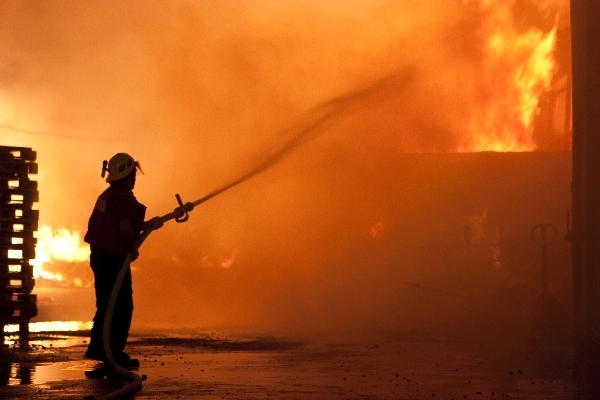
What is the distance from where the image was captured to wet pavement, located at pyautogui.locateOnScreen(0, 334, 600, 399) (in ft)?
26.6

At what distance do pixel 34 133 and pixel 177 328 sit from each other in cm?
1329

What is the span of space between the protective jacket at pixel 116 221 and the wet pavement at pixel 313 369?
119 centimetres

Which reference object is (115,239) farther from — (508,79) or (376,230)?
(508,79)

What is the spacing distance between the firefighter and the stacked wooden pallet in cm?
570

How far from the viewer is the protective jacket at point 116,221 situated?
10344mm

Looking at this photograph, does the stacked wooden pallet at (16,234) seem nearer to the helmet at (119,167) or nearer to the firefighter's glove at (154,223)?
the firefighter's glove at (154,223)

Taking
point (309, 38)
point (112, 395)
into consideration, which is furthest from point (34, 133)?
point (112, 395)

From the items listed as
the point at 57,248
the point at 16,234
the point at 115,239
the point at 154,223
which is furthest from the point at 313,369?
the point at 57,248

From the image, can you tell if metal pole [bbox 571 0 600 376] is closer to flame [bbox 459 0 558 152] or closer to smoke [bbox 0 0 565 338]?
smoke [bbox 0 0 565 338]

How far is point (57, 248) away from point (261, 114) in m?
Result: 8.67

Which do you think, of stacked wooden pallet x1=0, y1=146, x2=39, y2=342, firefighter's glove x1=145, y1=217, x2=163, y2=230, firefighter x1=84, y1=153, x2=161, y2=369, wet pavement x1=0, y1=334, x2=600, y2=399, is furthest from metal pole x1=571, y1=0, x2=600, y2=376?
stacked wooden pallet x1=0, y1=146, x2=39, y2=342

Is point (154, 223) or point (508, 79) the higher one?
point (508, 79)

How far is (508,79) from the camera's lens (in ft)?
89.2

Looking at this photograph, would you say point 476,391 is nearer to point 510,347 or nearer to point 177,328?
point 510,347
